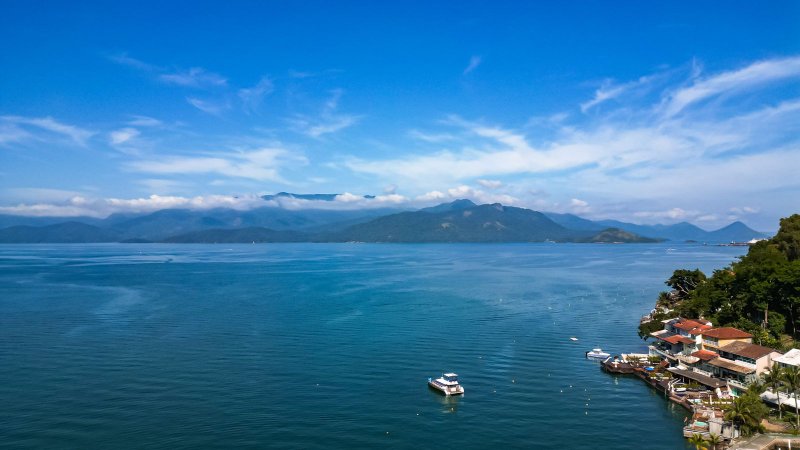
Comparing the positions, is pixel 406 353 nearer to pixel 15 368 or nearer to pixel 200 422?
pixel 200 422

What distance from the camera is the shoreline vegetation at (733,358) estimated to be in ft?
133

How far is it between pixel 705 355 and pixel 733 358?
2664mm

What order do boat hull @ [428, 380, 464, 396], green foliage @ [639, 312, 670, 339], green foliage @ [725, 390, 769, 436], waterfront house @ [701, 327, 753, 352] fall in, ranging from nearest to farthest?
green foliage @ [725, 390, 769, 436]
boat hull @ [428, 380, 464, 396]
waterfront house @ [701, 327, 753, 352]
green foliage @ [639, 312, 670, 339]

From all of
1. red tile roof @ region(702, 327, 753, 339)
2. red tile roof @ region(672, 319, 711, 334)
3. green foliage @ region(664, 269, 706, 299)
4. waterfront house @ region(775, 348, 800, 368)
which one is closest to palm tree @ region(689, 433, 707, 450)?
waterfront house @ region(775, 348, 800, 368)

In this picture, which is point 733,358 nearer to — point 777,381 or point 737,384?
point 737,384


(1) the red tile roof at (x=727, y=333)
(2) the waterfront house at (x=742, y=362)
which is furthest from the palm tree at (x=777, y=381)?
(1) the red tile roof at (x=727, y=333)

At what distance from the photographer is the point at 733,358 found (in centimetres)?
5353

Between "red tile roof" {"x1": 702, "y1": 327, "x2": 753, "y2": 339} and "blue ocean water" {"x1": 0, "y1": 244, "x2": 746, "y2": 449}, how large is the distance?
36.7 feet

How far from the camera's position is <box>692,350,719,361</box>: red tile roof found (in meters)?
55.0

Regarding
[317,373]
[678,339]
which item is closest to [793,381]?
[678,339]

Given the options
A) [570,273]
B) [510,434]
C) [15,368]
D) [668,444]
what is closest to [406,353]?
[510,434]

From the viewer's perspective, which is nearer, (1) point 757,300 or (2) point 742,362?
(2) point 742,362

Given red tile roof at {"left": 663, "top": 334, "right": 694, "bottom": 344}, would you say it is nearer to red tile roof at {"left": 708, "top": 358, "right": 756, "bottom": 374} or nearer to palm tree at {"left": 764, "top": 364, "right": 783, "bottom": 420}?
red tile roof at {"left": 708, "top": 358, "right": 756, "bottom": 374}

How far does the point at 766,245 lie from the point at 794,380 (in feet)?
197
